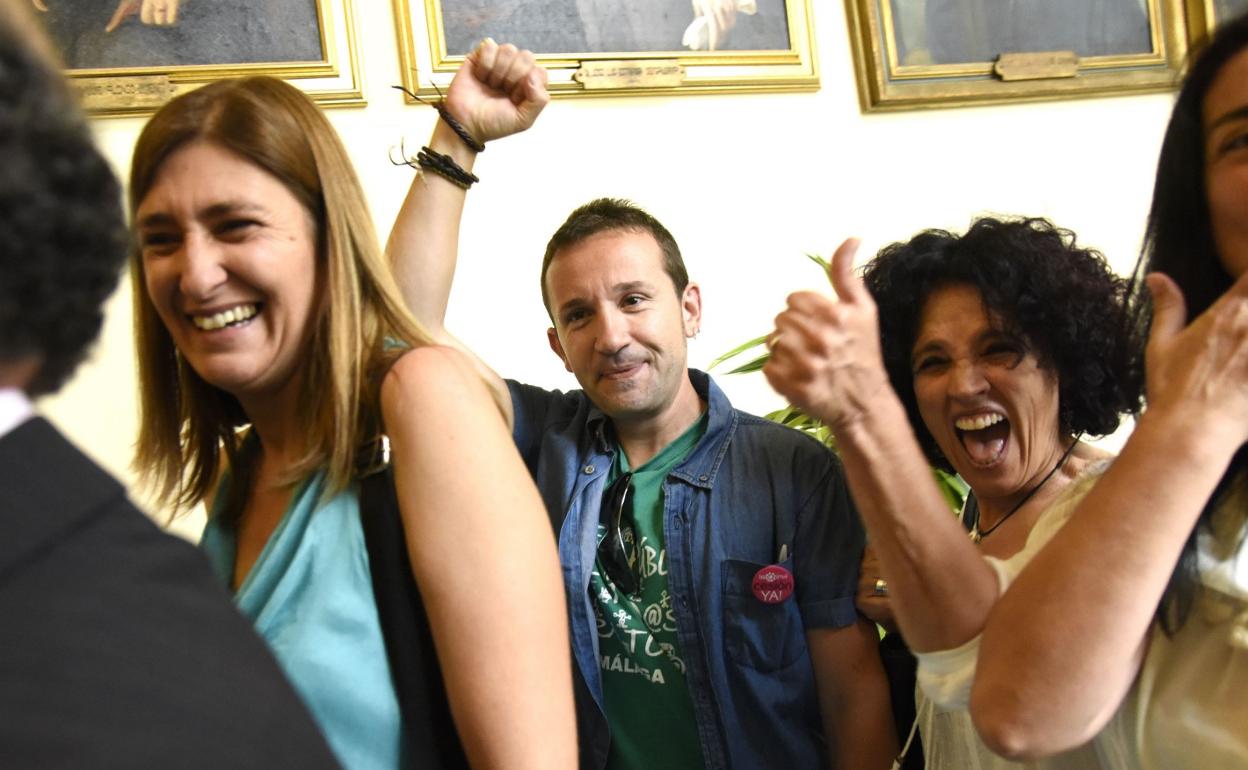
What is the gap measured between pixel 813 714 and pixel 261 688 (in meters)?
1.39

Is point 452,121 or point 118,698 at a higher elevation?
point 452,121

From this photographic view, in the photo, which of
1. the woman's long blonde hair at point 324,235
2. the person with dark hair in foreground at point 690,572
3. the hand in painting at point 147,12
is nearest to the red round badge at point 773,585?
the person with dark hair in foreground at point 690,572

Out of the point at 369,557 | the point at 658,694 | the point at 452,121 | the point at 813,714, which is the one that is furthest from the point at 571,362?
the point at 369,557

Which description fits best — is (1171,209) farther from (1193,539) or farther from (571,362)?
(571,362)

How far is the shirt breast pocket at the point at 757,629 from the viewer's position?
177 cm

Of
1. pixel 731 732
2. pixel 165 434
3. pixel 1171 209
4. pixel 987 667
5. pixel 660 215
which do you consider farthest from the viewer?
pixel 660 215

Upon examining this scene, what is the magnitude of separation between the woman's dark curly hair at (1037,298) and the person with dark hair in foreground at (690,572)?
310mm

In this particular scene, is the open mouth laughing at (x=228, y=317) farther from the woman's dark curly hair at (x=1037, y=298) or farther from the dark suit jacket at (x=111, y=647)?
the woman's dark curly hair at (x=1037, y=298)

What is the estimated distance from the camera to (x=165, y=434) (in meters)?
1.41

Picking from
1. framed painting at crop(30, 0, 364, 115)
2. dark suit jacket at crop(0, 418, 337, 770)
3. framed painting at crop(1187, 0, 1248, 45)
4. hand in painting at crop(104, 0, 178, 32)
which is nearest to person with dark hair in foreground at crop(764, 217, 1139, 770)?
dark suit jacket at crop(0, 418, 337, 770)

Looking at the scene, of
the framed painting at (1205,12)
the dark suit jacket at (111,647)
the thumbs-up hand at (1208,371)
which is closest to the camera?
the dark suit jacket at (111,647)

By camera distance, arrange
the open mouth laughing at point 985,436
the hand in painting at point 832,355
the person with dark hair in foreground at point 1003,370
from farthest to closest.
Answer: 1. the open mouth laughing at point 985,436
2. the person with dark hair in foreground at point 1003,370
3. the hand in painting at point 832,355

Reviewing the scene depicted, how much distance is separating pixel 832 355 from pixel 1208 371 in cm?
34

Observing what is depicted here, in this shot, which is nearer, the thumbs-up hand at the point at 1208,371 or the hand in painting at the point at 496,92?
the thumbs-up hand at the point at 1208,371
